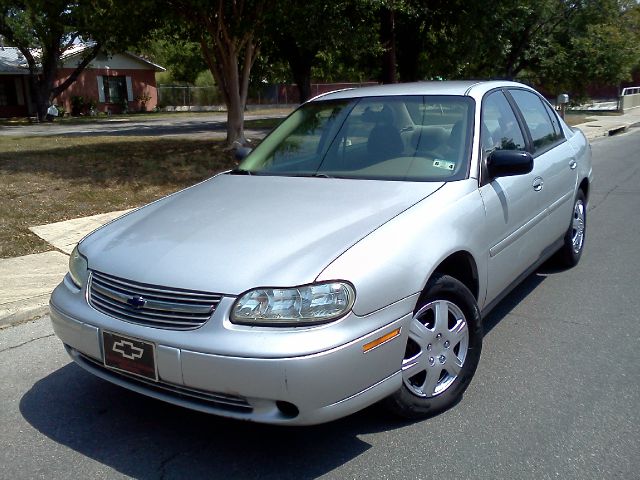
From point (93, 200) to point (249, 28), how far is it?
19.0 feet

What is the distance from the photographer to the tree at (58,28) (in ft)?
39.3

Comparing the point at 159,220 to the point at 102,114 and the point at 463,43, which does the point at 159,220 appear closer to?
the point at 463,43

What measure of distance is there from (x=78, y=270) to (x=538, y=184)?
3.10m

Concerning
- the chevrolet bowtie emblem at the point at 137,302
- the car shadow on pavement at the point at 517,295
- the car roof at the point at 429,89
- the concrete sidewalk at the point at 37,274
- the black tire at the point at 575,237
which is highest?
the car roof at the point at 429,89

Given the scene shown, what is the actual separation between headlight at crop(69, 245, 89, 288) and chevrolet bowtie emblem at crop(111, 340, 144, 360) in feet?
1.57

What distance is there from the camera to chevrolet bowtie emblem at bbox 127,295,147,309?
296 centimetres

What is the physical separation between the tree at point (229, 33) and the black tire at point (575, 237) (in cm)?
746

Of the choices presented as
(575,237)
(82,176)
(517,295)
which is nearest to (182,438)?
(517,295)

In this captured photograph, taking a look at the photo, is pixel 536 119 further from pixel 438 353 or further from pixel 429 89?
pixel 438 353

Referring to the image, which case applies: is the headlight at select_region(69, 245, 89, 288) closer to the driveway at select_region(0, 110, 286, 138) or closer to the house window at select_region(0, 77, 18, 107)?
the driveway at select_region(0, 110, 286, 138)

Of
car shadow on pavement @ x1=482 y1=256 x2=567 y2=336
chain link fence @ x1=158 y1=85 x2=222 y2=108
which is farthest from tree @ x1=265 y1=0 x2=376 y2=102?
chain link fence @ x1=158 y1=85 x2=222 y2=108

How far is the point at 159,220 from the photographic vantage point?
11.9ft

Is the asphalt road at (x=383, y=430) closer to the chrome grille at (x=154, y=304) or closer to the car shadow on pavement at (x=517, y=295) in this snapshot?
the car shadow on pavement at (x=517, y=295)

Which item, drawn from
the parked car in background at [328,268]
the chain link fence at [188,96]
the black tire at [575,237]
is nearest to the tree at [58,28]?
the black tire at [575,237]
